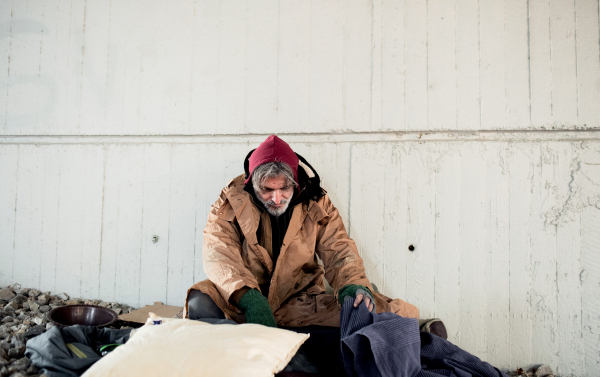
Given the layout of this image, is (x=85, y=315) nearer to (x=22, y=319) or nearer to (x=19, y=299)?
(x=22, y=319)

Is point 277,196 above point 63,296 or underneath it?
above

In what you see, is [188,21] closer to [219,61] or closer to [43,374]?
[219,61]

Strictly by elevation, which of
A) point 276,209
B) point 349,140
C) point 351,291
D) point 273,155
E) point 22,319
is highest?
point 349,140

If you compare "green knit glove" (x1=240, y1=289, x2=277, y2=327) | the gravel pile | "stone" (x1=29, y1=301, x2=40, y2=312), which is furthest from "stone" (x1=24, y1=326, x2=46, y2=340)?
"green knit glove" (x1=240, y1=289, x2=277, y2=327)

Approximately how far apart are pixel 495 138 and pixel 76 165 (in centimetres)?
282

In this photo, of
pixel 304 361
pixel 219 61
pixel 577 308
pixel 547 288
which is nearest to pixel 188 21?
pixel 219 61

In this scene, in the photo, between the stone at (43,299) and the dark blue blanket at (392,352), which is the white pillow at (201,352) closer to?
the dark blue blanket at (392,352)

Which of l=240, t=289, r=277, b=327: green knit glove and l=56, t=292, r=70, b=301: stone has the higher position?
l=240, t=289, r=277, b=327: green knit glove

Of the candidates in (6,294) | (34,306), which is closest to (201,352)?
(34,306)

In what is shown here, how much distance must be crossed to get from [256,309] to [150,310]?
1.09 meters

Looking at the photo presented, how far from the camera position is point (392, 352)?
1245mm

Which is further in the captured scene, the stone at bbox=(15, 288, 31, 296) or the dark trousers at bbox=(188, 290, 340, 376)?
the stone at bbox=(15, 288, 31, 296)

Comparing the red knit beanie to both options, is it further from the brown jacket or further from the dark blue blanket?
the dark blue blanket

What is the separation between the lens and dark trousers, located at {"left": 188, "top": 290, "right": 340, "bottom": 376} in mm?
1623
